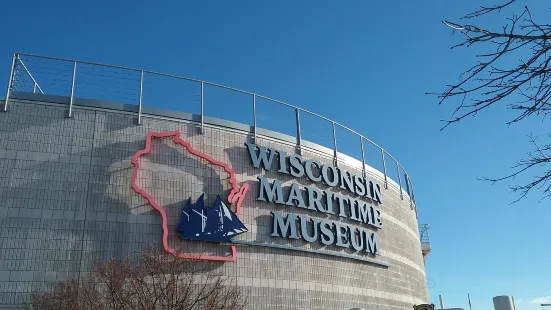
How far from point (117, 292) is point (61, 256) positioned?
4832mm

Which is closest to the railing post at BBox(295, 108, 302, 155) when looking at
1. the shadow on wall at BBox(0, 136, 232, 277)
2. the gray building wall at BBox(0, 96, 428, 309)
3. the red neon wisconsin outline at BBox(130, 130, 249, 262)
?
the gray building wall at BBox(0, 96, 428, 309)

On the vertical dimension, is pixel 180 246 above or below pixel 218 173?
below

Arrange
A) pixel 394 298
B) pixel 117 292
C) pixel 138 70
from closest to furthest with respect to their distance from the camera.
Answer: pixel 117 292 < pixel 138 70 < pixel 394 298

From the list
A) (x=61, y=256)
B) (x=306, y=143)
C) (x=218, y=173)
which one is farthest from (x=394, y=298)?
(x=61, y=256)

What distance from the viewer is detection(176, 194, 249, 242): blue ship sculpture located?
1872 centimetres

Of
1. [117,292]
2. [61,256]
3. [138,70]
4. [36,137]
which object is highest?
[138,70]

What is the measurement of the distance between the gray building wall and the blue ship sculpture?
0.39 m

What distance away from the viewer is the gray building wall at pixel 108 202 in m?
17.0

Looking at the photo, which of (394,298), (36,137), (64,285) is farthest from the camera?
(394,298)

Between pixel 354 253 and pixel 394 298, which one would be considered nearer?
pixel 354 253

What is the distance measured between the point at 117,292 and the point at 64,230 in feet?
16.8

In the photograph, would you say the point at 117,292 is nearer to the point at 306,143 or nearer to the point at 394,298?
the point at 306,143

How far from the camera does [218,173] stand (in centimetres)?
2033

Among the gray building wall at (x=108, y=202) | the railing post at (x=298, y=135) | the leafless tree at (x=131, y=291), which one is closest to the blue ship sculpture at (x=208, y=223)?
the gray building wall at (x=108, y=202)
